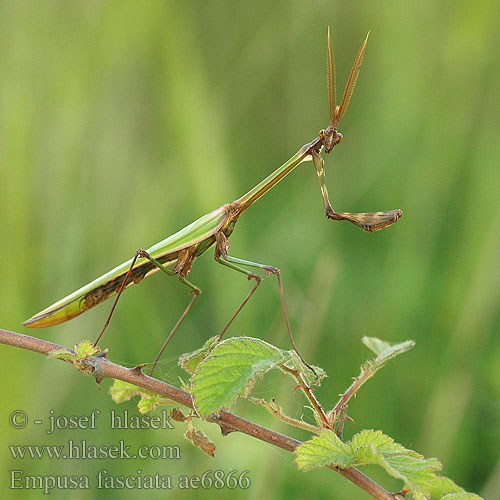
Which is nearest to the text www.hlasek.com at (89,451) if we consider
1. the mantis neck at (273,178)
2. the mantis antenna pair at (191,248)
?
the mantis antenna pair at (191,248)

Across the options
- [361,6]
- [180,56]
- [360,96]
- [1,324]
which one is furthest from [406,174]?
[1,324]

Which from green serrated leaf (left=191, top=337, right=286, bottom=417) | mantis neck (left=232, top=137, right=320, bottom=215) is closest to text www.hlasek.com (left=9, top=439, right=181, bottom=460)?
mantis neck (left=232, top=137, right=320, bottom=215)

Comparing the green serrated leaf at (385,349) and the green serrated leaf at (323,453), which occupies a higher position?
the green serrated leaf at (385,349)

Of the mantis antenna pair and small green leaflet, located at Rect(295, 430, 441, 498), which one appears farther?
the mantis antenna pair

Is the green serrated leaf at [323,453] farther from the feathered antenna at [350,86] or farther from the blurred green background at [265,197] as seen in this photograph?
the blurred green background at [265,197]

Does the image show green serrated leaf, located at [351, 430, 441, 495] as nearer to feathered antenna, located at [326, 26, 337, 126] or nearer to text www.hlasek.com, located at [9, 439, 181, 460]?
A: feathered antenna, located at [326, 26, 337, 126]

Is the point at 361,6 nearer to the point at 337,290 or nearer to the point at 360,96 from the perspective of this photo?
the point at 360,96
